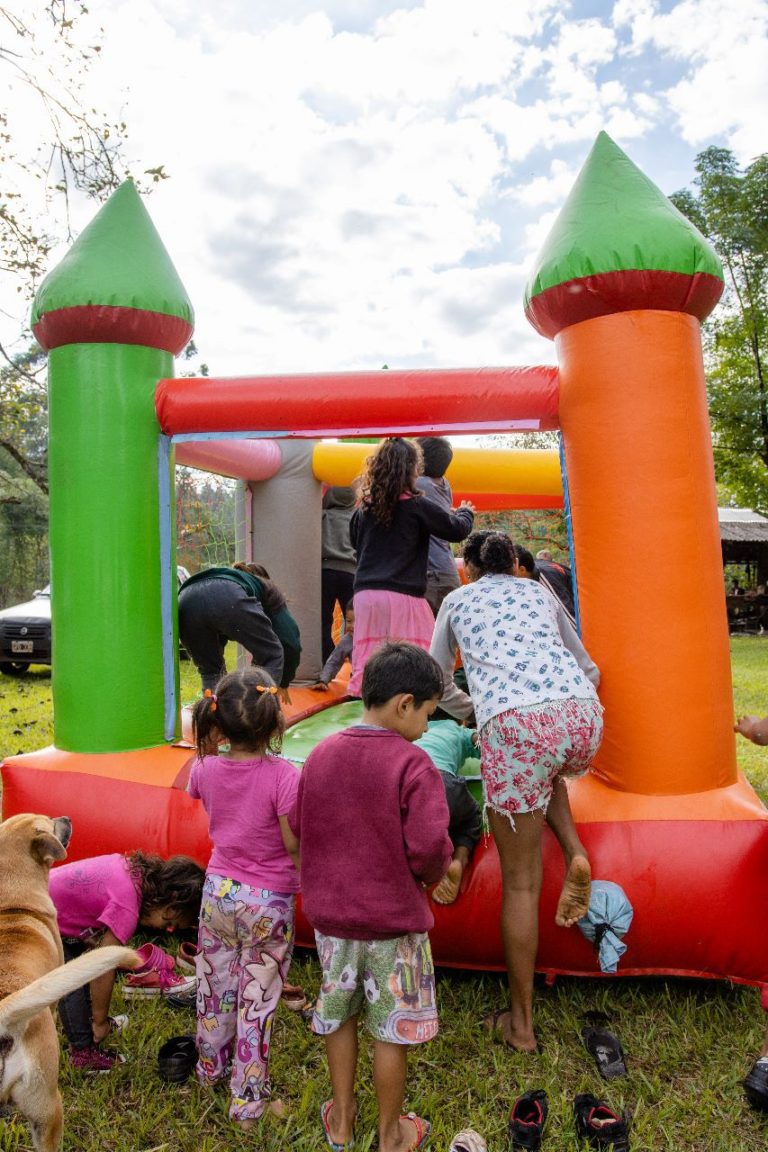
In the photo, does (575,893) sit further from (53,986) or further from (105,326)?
(105,326)

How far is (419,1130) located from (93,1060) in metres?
0.91

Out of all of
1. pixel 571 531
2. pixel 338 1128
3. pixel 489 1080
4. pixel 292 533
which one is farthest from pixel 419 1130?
pixel 292 533

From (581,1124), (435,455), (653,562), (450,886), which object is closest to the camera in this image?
(581,1124)

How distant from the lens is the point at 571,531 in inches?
117

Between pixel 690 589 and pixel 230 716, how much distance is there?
5.06 ft

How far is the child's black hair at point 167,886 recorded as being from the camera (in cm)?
247

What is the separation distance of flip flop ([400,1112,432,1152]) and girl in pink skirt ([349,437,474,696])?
1.73 m

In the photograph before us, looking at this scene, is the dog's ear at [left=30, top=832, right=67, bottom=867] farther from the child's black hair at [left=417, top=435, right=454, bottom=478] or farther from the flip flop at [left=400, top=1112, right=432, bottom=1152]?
the child's black hair at [left=417, top=435, right=454, bottom=478]

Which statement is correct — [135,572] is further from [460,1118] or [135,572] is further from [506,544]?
[460,1118]

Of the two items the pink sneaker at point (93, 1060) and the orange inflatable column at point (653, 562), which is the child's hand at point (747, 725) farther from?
the pink sneaker at point (93, 1060)

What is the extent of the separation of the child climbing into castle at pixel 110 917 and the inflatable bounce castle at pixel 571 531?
0.40m

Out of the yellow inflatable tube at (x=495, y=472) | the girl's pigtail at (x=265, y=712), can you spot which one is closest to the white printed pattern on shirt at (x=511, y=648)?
the girl's pigtail at (x=265, y=712)

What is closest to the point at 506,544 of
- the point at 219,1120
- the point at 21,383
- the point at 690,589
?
the point at 690,589

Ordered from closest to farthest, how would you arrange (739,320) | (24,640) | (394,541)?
1. (394,541)
2. (24,640)
3. (739,320)
